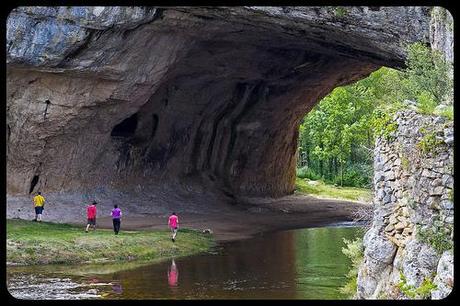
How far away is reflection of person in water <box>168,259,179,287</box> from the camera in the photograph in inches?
766

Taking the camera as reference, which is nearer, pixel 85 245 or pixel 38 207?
pixel 85 245

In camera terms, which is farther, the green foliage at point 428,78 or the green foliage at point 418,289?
the green foliage at point 428,78

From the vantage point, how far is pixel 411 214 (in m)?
14.2

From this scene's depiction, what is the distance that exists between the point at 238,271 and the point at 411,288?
8.63 metres

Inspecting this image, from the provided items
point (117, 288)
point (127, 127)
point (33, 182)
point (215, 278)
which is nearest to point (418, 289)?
point (215, 278)

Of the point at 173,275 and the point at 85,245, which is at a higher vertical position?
the point at 85,245

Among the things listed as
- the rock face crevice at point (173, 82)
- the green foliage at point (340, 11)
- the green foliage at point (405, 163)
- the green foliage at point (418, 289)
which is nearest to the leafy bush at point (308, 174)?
the rock face crevice at point (173, 82)

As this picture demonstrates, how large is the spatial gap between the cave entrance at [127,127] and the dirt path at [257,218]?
15.7 ft

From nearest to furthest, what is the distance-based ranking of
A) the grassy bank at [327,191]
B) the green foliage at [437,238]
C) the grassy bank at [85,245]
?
the green foliage at [437,238]
the grassy bank at [85,245]
the grassy bank at [327,191]

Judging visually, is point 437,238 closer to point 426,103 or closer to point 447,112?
point 447,112

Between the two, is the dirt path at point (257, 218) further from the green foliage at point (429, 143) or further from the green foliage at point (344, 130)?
the green foliage at point (429, 143)

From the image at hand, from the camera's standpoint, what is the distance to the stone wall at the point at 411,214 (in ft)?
43.9

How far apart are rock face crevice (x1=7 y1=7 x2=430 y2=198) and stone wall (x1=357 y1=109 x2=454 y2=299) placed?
36.3 feet

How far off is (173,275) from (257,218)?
54.6ft
